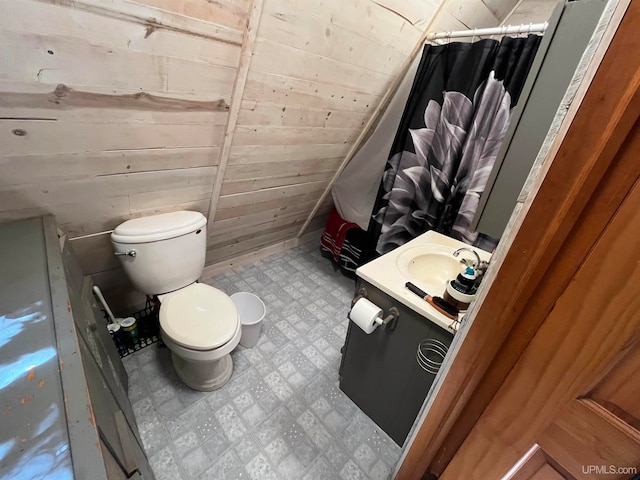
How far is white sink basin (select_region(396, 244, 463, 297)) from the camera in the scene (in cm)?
130

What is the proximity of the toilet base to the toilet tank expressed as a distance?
16.5 inches

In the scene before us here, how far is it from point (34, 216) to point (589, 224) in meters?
1.65

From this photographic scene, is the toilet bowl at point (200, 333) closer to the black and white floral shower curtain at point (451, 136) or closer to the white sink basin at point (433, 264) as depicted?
the white sink basin at point (433, 264)

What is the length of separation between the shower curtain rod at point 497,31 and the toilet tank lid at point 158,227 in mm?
1610

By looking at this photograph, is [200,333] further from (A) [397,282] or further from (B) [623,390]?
(B) [623,390]

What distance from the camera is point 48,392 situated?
54cm

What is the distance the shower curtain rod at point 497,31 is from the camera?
4.28 ft

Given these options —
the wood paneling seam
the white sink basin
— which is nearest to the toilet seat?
the wood paneling seam

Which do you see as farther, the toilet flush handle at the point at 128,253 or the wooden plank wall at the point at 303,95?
the toilet flush handle at the point at 128,253

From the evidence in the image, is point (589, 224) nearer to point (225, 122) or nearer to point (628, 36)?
point (628, 36)

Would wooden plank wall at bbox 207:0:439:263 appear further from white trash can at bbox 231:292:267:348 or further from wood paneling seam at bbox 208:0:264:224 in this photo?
white trash can at bbox 231:292:267:348

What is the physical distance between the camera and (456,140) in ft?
5.50

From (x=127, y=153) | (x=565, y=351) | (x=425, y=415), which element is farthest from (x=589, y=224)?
(x=127, y=153)

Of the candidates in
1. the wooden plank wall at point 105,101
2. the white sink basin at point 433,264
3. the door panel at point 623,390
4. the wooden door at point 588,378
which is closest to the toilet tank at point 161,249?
the wooden plank wall at point 105,101
